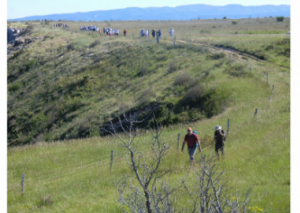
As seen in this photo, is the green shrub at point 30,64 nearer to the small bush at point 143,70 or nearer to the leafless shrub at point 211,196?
the small bush at point 143,70

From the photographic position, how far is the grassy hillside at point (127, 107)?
10602 mm

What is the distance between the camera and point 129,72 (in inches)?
1384

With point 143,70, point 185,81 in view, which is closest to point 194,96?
point 185,81

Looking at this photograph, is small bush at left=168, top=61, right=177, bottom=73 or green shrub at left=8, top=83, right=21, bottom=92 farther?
green shrub at left=8, top=83, right=21, bottom=92

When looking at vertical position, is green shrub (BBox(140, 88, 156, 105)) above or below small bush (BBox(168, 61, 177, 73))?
below

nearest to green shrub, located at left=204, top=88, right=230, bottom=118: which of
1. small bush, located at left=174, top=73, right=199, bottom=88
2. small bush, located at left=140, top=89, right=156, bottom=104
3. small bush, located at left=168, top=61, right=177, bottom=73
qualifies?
small bush, located at left=174, top=73, right=199, bottom=88

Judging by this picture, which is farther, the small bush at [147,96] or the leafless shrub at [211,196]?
the small bush at [147,96]

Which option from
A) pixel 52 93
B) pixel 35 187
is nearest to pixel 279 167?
pixel 35 187

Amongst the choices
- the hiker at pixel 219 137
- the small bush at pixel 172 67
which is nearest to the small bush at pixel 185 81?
the small bush at pixel 172 67

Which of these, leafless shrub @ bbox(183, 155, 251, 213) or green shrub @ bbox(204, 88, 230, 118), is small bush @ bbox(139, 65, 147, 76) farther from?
leafless shrub @ bbox(183, 155, 251, 213)

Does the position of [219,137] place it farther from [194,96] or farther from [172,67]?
[172,67]

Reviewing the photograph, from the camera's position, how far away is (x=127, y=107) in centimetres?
2520

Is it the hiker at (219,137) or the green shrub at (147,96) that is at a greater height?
the green shrub at (147,96)

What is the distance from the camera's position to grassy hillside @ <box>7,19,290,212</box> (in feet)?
34.8
